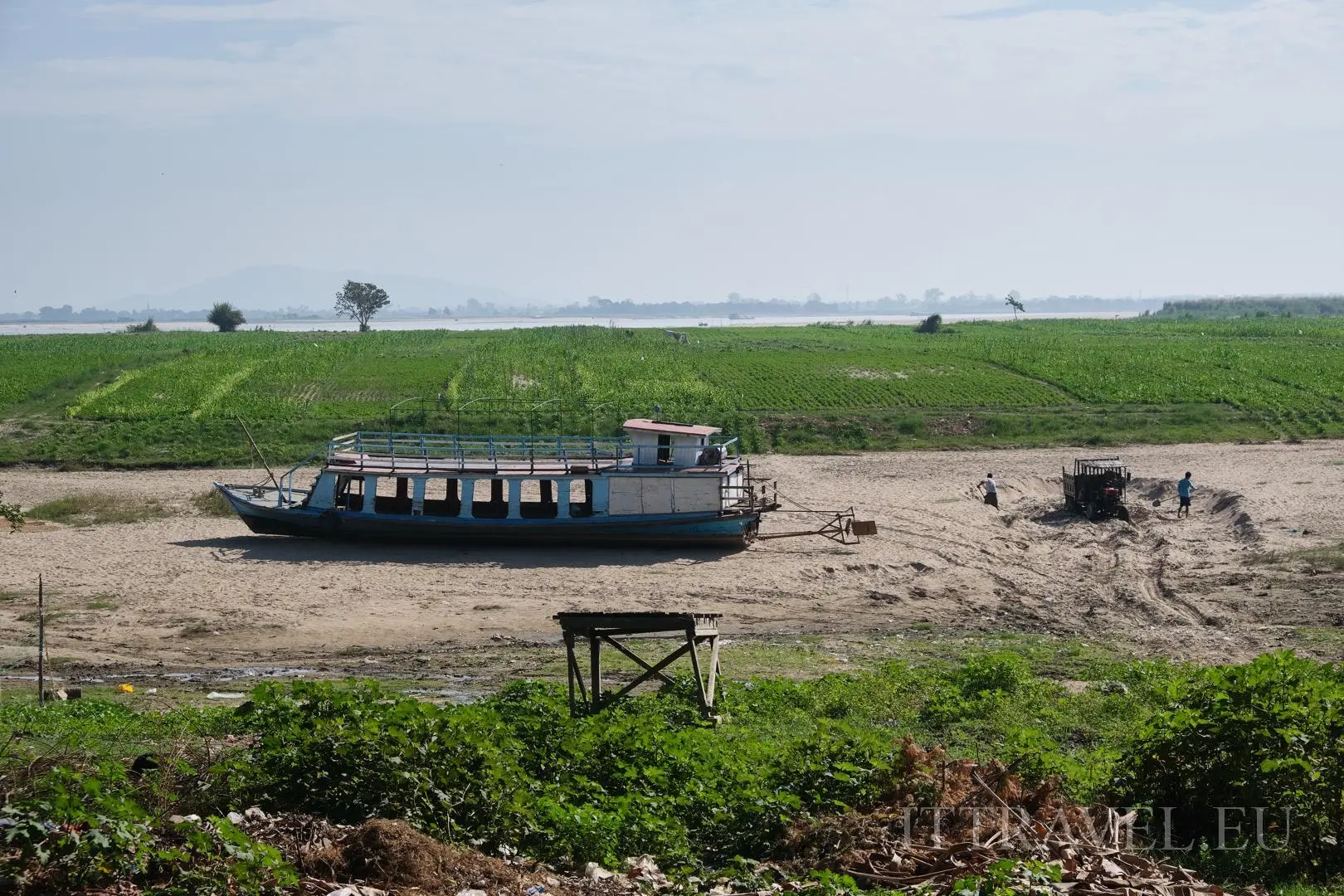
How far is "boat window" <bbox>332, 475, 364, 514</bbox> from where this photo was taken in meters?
32.5

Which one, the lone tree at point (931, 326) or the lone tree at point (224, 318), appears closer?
the lone tree at point (931, 326)

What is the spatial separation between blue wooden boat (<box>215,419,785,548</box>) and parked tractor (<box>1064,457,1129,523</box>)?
27.0ft

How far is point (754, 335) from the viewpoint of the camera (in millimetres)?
110500

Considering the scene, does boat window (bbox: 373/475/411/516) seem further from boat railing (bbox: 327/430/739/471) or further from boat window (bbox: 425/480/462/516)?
boat railing (bbox: 327/430/739/471)

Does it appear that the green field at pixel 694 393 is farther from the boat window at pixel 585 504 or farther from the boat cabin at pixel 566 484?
the boat window at pixel 585 504

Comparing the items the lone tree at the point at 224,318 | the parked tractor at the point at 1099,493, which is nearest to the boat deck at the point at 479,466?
the parked tractor at the point at 1099,493

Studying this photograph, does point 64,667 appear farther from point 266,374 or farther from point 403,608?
point 266,374

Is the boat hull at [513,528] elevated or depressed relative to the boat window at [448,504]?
depressed

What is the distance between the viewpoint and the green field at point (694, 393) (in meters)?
48.2

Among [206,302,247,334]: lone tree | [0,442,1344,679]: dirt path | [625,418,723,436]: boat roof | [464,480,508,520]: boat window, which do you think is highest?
[206,302,247,334]: lone tree

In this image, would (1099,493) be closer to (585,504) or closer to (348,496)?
(585,504)

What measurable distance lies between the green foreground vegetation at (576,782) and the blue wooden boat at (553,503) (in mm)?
16793

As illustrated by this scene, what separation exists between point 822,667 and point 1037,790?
29.3ft

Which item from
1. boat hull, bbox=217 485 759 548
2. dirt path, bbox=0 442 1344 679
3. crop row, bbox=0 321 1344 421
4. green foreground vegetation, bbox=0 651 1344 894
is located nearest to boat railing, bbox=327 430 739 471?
boat hull, bbox=217 485 759 548
